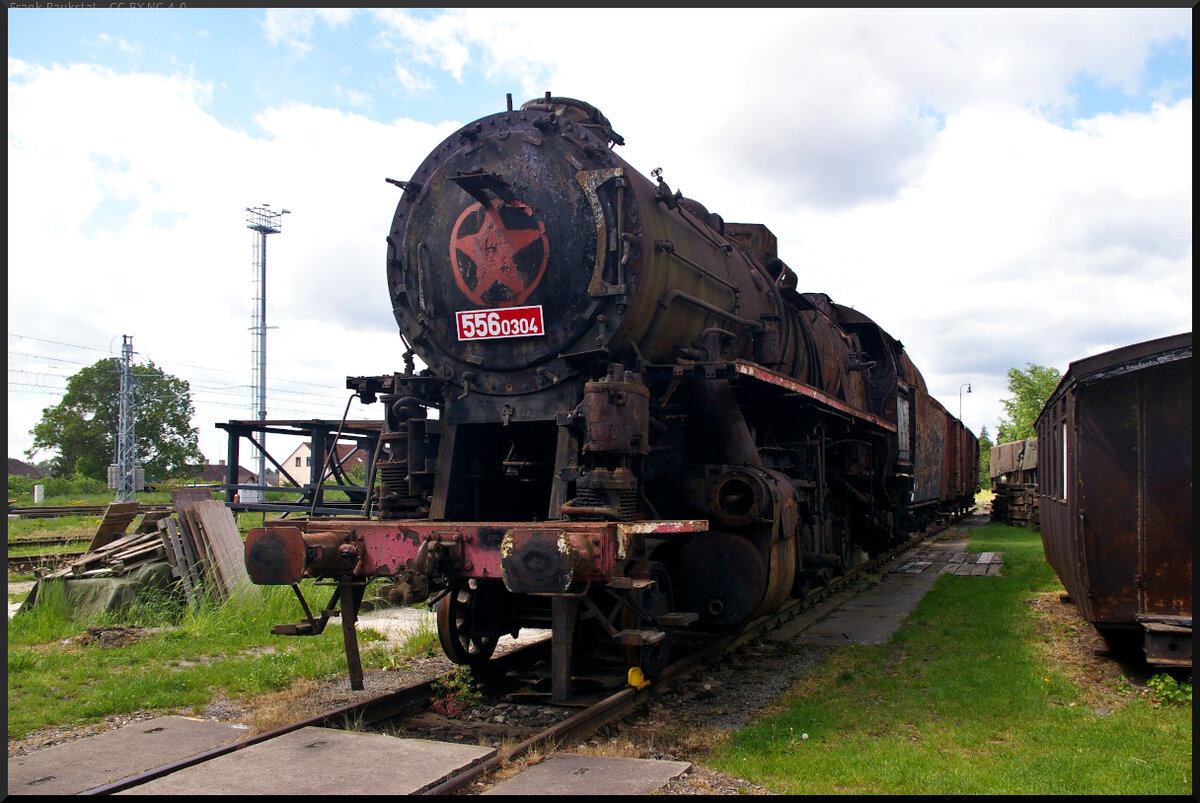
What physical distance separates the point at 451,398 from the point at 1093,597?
4.80 metres

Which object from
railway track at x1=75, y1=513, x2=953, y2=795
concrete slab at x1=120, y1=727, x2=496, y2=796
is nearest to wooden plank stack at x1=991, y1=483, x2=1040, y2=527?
railway track at x1=75, y1=513, x2=953, y2=795

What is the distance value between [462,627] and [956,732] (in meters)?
3.34

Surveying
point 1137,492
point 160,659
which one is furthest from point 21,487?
point 1137,492

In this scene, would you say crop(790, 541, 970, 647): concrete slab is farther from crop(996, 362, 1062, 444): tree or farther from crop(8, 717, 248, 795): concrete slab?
crop(996, 362, 1062, 444): tree

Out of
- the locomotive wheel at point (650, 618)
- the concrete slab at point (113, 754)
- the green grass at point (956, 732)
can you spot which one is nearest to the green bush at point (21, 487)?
the concrete slab at point (113, 754)

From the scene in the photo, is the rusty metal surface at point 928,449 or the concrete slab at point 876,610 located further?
the rusty metal surface at point 928,449

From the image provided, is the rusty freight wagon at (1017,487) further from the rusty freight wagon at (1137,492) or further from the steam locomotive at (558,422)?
the steam locomotive at (558,422)

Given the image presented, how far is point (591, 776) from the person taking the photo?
430 centimetres

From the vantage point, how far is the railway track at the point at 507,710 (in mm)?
4430

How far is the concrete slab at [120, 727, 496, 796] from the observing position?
4109 millimetres

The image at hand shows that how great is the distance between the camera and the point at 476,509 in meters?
6.53

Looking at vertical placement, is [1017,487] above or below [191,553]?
above

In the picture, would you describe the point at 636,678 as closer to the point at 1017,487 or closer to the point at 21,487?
the point at 1017,487

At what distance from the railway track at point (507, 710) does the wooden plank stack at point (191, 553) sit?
147 inches
